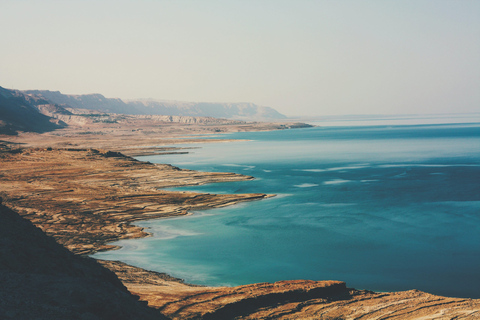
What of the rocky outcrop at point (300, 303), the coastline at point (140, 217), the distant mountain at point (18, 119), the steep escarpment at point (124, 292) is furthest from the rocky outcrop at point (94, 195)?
the distant mountain at point (18, 119)

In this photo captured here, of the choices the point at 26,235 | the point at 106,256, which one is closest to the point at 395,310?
the point at 26,235

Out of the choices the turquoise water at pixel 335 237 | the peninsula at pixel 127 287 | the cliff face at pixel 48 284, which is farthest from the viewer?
the turquoise water at pixel 335 237

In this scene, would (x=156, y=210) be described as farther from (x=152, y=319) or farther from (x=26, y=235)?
(x=152, y=319)

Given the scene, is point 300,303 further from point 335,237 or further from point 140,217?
point 140,217

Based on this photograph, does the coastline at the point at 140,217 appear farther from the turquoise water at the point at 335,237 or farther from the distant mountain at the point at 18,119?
the distant mountain at the point at 18,119

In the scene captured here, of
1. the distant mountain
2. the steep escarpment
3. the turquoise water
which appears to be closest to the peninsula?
the steep escarpment
